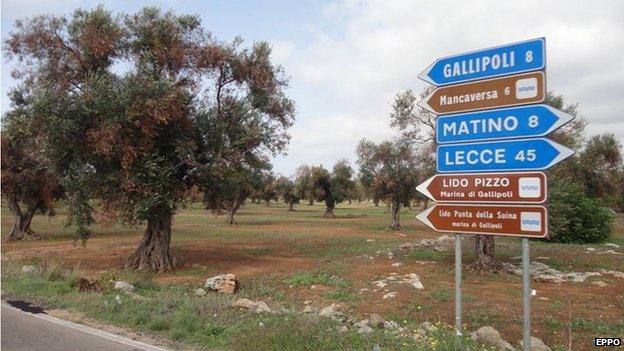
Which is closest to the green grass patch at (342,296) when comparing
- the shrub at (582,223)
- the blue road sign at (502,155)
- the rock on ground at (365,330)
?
the rock on ground at (365,330)

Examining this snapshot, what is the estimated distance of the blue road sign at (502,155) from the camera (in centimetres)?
530

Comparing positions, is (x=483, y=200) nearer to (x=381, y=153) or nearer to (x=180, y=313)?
(x=180, y=313)

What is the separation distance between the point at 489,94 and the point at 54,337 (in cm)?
718

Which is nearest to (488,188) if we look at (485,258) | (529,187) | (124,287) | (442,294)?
(529,187)

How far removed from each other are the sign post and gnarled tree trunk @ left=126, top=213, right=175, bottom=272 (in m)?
14.8

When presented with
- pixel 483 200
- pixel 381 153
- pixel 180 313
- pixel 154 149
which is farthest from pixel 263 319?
pixel 381 153

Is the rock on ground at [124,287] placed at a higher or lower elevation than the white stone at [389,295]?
higher

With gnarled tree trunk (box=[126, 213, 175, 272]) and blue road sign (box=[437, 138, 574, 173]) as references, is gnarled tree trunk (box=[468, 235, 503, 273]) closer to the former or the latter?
gnarled tree trunk (box=[126, 213, 175, 272])

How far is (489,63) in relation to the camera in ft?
19.5

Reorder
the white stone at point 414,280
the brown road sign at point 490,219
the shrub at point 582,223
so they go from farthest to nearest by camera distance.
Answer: the shrub at point 582,223
the white stone at point 414,280
the brown road sign at point 490,219

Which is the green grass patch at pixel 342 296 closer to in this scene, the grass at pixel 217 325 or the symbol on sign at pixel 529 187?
the grass at pixel 217 325

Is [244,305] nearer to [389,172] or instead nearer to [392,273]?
[392,273]

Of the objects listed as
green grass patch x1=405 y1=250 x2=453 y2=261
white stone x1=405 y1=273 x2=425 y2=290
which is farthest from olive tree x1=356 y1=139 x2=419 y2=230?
white stone x1=405 y1=273 x2=425 y2=290

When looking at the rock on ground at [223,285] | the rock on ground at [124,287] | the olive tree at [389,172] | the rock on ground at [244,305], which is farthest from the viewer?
the olive tree at [389,172]
